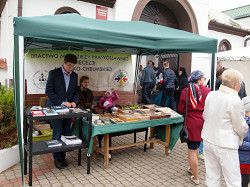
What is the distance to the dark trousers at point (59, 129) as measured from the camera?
4027 millimetres

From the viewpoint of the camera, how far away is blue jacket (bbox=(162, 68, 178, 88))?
8.20 m

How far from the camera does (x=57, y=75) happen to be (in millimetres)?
4031

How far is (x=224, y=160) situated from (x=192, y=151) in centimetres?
115

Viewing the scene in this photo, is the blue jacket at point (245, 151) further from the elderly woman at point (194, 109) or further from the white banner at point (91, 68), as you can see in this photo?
the white banner at point (91, 68)

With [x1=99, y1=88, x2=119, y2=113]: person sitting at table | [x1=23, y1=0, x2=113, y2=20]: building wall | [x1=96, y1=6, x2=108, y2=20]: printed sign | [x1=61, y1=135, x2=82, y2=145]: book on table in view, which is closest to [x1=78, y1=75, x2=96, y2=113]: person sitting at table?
[x1=99, y1=88, x2=119, y2=113]: person sitting at table

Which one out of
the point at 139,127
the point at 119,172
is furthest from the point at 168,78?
the point at 119,172

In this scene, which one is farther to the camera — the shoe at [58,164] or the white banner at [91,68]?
the white banner at [91,68]

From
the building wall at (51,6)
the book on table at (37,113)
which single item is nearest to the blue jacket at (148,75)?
the building wall at (51,6)

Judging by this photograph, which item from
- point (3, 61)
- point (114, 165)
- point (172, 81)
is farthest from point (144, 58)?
point (114, 165)

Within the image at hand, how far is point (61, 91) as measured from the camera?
13.5ft

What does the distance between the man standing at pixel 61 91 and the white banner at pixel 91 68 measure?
1.35 metres

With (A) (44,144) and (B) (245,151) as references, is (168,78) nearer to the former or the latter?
(A) (44,144)

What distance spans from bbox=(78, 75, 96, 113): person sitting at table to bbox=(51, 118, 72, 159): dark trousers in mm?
1284

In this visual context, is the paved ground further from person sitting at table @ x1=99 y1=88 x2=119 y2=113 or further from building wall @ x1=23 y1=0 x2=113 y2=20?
building wall @ x1=23 y1=0 x2=113 y2=20
